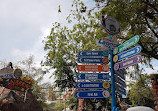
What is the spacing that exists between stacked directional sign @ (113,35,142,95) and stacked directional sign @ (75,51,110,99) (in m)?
0.30

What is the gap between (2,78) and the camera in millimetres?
13070

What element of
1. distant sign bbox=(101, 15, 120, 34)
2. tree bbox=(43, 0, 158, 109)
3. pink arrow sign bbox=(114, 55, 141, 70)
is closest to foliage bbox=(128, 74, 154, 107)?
tree bbox=(43, 0, 158, 109)

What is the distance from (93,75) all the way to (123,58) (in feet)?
3.14

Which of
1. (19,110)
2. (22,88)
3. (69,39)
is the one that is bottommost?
(19,110)

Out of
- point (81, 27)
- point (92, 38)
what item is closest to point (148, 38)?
point (92, 38)

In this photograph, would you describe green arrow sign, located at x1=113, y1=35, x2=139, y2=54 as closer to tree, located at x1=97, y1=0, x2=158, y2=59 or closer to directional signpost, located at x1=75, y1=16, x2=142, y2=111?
directional signpost, located at x1=75, y1=16, x2=142, y2=111

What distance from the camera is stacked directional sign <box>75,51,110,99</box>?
4.18 m

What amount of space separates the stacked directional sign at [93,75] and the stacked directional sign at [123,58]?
12.0 inches

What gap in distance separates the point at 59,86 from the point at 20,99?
350 cm

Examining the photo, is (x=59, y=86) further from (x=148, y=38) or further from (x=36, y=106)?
(x=148, y=38)

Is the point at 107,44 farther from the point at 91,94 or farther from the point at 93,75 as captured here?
the point at 91,94

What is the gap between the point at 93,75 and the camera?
437 cm

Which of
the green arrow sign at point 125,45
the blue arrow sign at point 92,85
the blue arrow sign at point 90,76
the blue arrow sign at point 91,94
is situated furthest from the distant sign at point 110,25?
the blue arrow sign at point 91,94

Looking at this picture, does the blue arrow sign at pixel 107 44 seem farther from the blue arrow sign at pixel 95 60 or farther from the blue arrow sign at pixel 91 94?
the blue arrow sign at pixel 91 94
